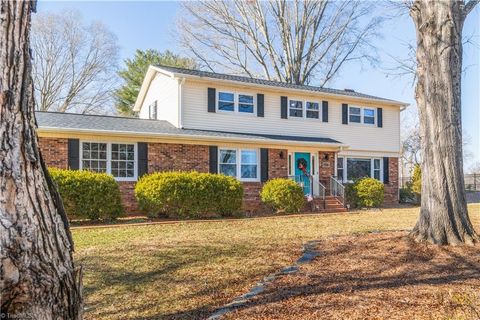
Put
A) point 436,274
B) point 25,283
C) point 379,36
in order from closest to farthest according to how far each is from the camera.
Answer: point 25,283 → point 436,274 → point 379,36

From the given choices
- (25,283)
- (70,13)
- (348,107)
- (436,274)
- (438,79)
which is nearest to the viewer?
(25,283)

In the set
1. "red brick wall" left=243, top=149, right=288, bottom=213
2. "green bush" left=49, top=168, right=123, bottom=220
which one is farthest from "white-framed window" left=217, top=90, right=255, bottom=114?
"green bush" left=49, top=168, right=123, bottom=220

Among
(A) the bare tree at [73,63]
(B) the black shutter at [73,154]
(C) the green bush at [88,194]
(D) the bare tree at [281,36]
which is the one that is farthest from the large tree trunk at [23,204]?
(A) the bare tree at [73,63]

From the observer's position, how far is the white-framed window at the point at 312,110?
56.6 ft

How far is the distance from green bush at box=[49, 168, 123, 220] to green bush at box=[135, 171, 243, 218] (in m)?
0.92

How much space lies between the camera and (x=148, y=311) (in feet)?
11.8

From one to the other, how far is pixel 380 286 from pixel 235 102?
12415mm

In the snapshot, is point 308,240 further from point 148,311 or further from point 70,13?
point 70,13

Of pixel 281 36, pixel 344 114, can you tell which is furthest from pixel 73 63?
pixel 344 114

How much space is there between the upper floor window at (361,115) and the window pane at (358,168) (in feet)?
6.40

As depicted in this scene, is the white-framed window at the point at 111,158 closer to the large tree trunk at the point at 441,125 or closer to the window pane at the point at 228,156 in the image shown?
the window pane at the point at 228,156

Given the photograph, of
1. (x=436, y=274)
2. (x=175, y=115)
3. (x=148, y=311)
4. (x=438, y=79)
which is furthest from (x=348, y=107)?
(x=148, y=311)

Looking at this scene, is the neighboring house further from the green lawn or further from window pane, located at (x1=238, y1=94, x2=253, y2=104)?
the green lawn

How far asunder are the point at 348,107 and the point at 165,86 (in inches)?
345
